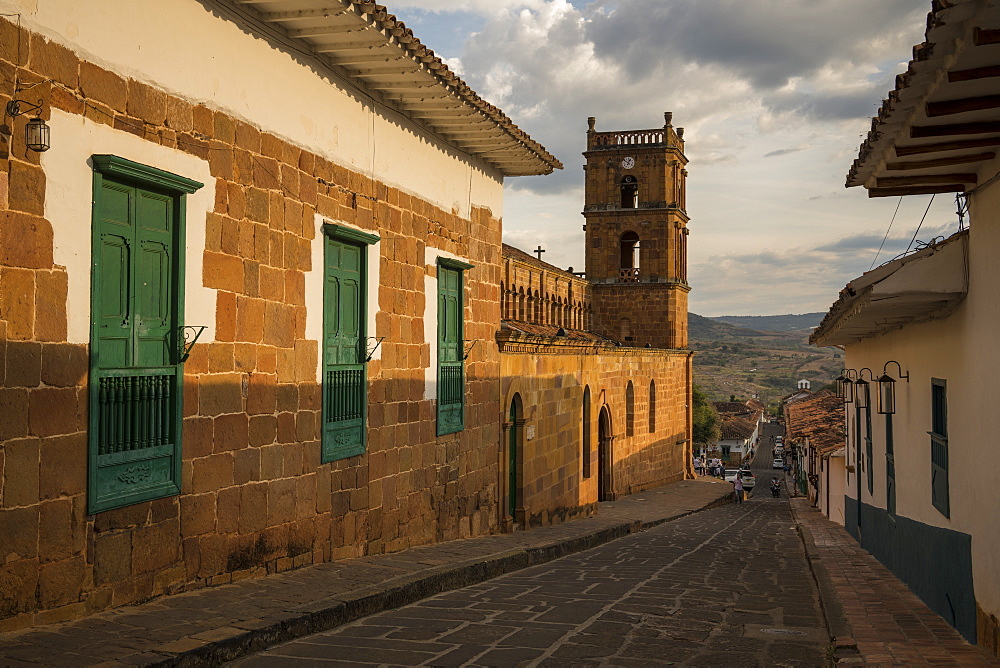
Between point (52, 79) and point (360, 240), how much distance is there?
12.2 ft

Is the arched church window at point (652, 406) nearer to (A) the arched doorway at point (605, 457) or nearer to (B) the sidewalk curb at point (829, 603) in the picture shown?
(A) the arched doorway at point (605, 457)

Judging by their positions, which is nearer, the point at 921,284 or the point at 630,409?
the point at 921,284

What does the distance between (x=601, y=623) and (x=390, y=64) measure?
16.2ft

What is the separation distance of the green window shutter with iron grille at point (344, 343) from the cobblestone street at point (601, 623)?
5.58 ft

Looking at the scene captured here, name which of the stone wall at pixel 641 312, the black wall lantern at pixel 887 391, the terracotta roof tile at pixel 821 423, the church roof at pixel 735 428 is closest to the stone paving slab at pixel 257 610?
the black wall lantern at pixel 887 391

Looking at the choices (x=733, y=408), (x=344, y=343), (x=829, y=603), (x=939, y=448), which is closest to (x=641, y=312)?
(x=939, y=448)

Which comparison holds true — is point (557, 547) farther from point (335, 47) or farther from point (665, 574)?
point (335, 47)

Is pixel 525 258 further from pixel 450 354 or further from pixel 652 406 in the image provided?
pixel 450 354

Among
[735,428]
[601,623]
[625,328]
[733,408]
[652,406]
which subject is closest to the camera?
[601,623]

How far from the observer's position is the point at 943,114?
5.10 meters

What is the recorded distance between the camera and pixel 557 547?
11430 millimetres

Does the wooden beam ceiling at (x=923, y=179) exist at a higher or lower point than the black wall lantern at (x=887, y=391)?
higher

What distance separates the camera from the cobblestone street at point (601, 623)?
17.5 feet

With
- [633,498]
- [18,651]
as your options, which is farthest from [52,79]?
[633,498]
